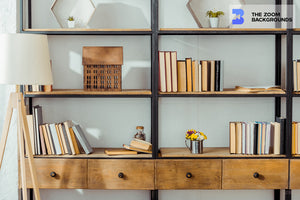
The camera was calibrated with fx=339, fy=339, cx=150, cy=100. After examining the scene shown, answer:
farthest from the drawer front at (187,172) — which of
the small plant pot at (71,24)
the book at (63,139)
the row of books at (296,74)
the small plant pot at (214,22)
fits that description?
the small plant pot at (71,24)

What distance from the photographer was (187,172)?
2418 mm

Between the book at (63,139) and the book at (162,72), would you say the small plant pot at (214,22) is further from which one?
the book at (63,139)

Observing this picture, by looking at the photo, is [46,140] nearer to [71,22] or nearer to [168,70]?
[71,22]

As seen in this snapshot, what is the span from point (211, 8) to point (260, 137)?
1073 millimetres

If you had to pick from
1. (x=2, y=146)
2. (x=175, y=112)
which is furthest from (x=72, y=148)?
(x=175, y=112)

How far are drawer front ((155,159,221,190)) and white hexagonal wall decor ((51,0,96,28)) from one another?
1.23 metres

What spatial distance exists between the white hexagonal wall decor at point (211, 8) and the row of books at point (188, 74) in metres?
0.41

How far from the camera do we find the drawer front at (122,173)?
2418 millimetres

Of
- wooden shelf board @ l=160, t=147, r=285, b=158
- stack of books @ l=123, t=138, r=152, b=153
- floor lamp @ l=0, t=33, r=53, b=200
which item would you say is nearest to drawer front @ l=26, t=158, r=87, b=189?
floor lamp @ l=0, t=33, r=53, b=200

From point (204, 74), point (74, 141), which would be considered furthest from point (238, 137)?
point (74, 141)

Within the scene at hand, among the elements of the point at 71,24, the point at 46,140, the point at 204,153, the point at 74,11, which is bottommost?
the point at 204,153

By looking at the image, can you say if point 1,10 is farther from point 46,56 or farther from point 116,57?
point 116,57

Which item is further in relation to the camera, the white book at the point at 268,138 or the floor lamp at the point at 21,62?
the white book at the point at 268,138

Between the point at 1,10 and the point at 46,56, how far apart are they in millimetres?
776
